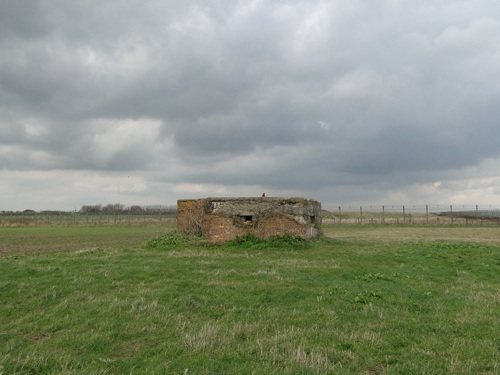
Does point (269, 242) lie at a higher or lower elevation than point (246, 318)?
higher

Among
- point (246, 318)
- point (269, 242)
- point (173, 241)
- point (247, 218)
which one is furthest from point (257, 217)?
point (246, 318)

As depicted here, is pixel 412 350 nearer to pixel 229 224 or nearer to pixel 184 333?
pixel 184 333

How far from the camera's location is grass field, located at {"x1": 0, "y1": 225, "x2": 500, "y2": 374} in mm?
4746

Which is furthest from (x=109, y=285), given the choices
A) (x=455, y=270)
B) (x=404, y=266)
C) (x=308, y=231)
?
(x=308, y=231)

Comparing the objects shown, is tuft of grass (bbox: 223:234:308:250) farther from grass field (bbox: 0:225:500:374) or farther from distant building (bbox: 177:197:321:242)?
grass field (bbox: 0:225:500:374)

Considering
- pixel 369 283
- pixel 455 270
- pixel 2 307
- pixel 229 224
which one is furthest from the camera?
pixel 229 224

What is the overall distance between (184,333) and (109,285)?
3733 millimetres

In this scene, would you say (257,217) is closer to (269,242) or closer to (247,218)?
(247,218)

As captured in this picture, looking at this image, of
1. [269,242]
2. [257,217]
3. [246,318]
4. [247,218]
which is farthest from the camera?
[247,218]

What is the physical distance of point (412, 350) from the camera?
5.10m

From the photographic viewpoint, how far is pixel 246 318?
21.5 ft

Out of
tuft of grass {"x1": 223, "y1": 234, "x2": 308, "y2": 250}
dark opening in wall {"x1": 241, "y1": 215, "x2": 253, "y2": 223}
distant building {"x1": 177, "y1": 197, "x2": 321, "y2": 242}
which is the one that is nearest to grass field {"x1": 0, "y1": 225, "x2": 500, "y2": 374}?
tuft of grass {"x1": 223, "y1": 234, "x2": 308, "y2": 250}

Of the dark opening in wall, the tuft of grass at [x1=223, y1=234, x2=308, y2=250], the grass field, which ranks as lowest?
the grass field

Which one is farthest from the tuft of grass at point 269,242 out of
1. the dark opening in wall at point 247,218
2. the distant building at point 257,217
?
the dark opening in wall at point 247,218
